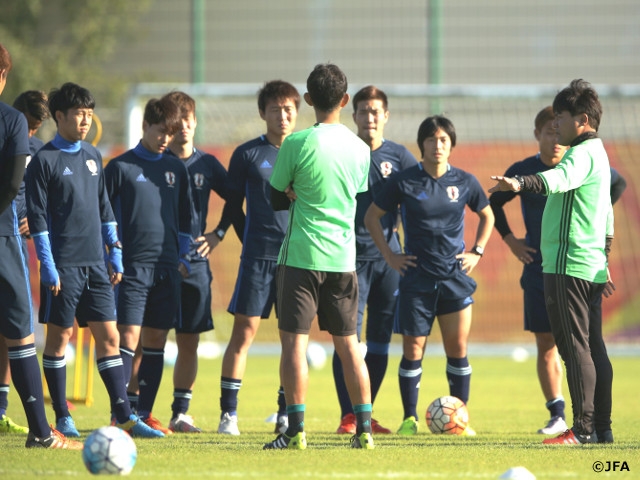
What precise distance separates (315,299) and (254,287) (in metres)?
1.47

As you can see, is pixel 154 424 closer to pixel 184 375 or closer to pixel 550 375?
pixel 184 375

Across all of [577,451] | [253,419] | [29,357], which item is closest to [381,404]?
[253,419]

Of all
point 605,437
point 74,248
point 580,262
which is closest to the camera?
point 580,262

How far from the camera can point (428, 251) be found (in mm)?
7961

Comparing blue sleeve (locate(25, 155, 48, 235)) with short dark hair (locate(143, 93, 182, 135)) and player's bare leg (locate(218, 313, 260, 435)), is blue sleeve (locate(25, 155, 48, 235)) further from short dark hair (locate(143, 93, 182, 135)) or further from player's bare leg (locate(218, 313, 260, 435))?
player's bare leg (locate(218, 313, 260, 435))

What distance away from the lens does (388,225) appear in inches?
325

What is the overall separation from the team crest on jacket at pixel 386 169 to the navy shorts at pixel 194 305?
1.60 metres

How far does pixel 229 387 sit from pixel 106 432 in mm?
2427

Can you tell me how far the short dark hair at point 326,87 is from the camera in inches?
252

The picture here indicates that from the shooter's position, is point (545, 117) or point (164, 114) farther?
point (545, 117)

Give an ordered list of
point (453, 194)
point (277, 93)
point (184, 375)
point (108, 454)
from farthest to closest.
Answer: point (184, 375) < point (453, 194) < point (277, 93) < point (108, 454)

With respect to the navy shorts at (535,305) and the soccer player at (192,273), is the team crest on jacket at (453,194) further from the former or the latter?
the soccer player at (192,273)

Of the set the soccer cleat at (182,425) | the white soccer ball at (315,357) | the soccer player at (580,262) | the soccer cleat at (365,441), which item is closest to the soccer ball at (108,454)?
the soccer cleat at (365,441)

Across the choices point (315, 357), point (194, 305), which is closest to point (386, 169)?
point (194, 305)
